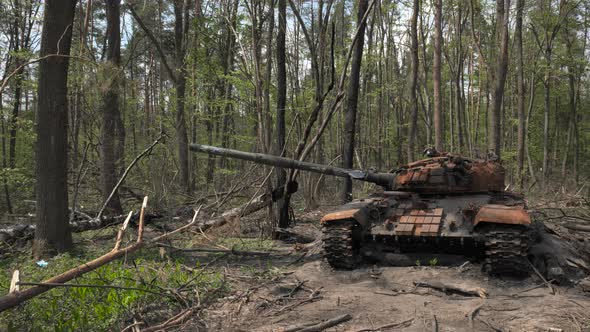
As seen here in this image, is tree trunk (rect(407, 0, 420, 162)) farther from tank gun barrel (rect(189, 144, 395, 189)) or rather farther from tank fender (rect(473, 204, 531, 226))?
tank fender (rect(473, 204, 531, 226))

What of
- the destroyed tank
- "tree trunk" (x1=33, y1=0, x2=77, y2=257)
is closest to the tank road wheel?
the destroyed tank

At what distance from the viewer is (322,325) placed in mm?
4855

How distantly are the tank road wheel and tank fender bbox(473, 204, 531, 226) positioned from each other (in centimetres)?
188

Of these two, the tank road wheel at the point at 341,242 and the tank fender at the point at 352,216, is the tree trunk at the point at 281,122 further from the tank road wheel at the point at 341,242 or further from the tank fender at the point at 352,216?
the tank road wheel at the point at 341,242

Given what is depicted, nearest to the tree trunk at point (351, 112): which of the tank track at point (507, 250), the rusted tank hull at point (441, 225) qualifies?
the rusted tank hull at point (441, 225)

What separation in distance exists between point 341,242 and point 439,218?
5.26 feet

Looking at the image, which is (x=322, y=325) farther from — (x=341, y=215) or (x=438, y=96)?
(x=438, y=96)

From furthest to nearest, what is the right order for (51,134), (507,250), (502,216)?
(51,134) → (502,216) → (507,250)

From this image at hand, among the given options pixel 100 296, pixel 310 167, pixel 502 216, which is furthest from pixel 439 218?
pixel 100 296

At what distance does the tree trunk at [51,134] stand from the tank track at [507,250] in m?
7.21

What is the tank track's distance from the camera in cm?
612

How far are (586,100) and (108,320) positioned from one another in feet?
124

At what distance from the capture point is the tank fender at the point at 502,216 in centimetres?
608

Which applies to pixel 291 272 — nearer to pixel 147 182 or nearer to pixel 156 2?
pixel 147 182
